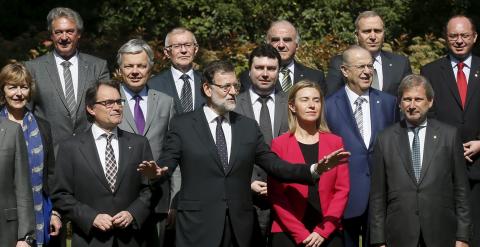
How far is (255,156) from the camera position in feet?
31.1

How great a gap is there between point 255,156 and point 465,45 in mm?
2588

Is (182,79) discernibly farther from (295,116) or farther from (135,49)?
(295,116)

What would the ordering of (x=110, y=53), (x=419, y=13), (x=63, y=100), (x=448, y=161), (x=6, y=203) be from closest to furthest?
(x=6, y=203), (x=448, y=161), (x=63, y=100), (x=110, y=53), (x=419, y=13)

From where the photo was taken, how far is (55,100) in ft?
33.6

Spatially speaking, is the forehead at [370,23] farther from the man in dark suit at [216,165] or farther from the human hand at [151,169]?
the human hand at [151,169]

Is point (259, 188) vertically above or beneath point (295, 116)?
beneath

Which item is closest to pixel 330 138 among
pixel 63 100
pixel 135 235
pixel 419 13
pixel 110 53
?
pixel 135 235

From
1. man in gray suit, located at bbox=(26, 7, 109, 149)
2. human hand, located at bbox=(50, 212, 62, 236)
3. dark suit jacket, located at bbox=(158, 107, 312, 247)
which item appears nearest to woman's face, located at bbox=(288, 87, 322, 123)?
dark suit jacket, located at bbox=(158, 107, 312, 247)

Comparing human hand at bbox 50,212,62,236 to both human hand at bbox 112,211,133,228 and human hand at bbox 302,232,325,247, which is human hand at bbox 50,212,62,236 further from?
human hand at bbox 302,232,325,247

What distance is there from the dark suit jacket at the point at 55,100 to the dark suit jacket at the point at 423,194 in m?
2.66

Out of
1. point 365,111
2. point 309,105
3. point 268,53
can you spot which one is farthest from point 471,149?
point 268,53

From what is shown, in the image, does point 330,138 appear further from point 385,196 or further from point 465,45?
point 465,45

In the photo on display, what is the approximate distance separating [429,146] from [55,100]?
3.29 m

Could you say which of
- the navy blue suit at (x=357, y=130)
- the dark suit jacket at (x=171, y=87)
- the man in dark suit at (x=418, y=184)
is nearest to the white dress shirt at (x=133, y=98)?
the dark suit jacket at (x=171, y=87)
